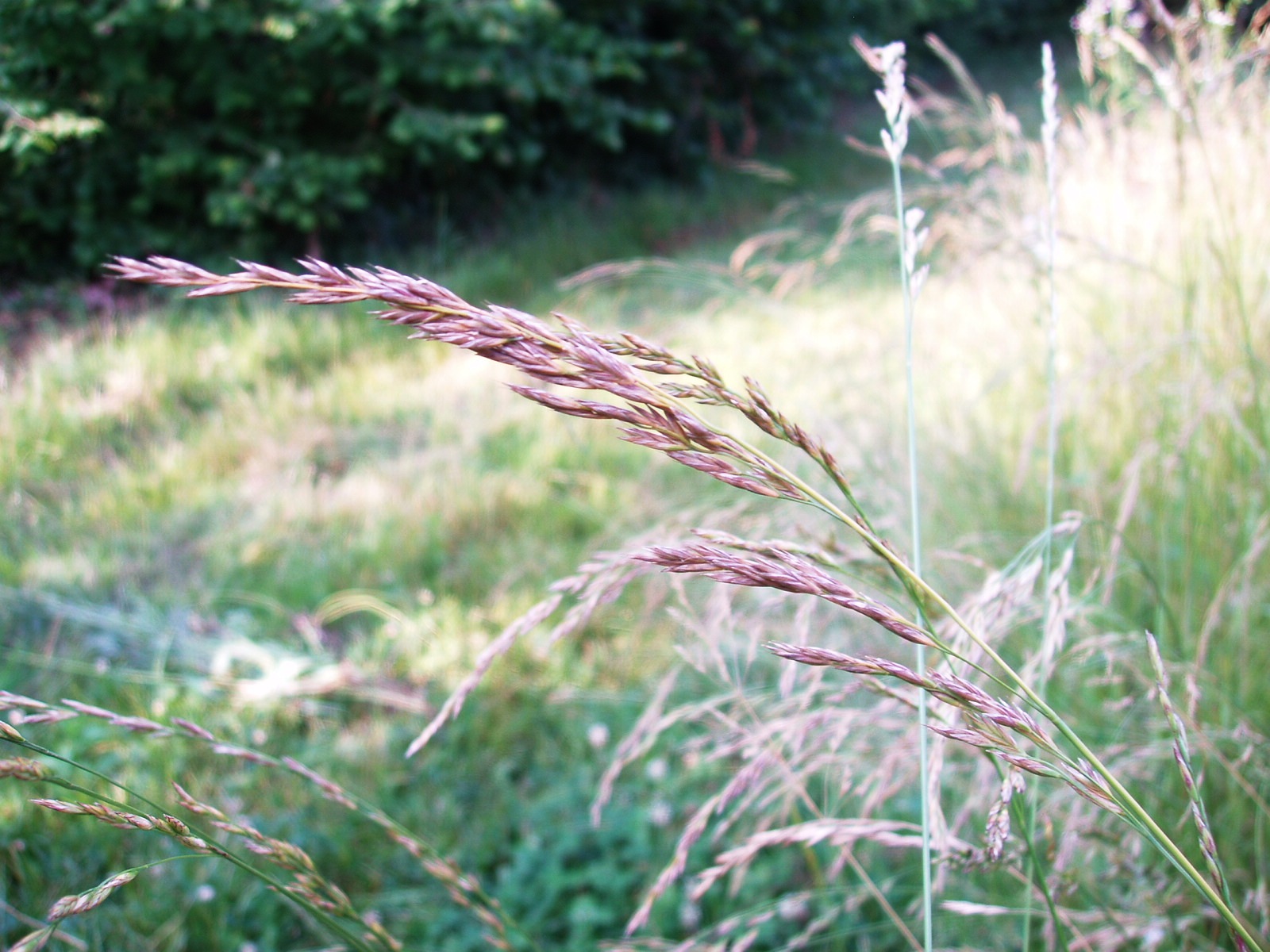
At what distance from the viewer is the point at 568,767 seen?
2.03 meters

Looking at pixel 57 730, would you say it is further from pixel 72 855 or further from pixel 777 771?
pixel 777 771

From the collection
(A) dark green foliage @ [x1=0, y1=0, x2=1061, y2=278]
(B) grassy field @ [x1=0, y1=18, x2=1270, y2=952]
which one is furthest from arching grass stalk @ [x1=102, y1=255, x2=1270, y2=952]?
(A) dark green foliage @ [x1=0, y1=0, x2=1061, y2=278]

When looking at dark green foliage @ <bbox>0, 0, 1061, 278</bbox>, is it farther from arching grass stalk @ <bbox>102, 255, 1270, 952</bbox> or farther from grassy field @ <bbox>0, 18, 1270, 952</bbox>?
arching grass stalk @ <bbox>102, 255, 1270, 952</bbox>

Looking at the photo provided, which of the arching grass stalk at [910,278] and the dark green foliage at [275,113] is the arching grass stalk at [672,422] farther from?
the dark green foliage at [275,113]

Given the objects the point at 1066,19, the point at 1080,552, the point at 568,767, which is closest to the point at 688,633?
the point at 568,767

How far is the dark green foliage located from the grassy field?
1648mm

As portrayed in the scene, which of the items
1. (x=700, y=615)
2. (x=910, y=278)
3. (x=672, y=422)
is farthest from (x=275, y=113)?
(x=672, y=422)

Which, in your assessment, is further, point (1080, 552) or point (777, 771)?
point (1080, 552)

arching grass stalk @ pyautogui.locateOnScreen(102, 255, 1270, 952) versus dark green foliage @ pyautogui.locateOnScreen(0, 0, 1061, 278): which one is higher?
dark green foliage @ pyautogui.locateOnScreen(0, 0, 1061, 278)

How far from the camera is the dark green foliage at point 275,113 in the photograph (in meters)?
4.66

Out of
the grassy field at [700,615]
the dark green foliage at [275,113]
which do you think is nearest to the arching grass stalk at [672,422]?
the grassy field at [700,615]

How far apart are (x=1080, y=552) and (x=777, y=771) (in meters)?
0.79

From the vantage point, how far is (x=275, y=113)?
5641 millimetres

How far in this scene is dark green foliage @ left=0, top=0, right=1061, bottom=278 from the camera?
466 cm
